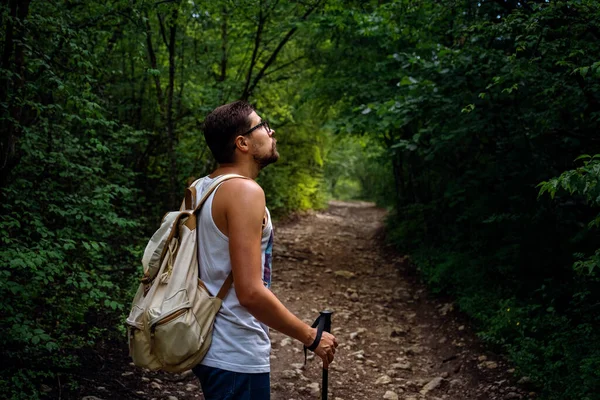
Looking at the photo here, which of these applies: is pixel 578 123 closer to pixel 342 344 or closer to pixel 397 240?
pixel 342 344

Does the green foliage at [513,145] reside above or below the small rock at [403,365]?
above

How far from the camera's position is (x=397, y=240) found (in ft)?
36.1

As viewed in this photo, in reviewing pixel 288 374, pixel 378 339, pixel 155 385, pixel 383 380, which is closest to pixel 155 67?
pixel 155 385

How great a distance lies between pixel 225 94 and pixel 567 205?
18.1 feet

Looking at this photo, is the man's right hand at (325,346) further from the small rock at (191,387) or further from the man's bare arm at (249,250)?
the small rock at (191,387)

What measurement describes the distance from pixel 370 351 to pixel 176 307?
4.53 metres

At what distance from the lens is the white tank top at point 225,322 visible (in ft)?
5.76

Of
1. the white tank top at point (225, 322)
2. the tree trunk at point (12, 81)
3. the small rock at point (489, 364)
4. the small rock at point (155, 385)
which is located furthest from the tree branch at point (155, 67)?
the white tank top at point (225, 322)

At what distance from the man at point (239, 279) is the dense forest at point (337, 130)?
2.08 meters

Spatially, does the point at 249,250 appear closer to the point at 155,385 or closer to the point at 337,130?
the point at 155,385

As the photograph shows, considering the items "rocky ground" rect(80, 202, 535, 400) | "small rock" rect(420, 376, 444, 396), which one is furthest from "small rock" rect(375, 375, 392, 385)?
"small rock" rect(420, 376, 444, 396)

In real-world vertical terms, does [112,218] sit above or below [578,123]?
below

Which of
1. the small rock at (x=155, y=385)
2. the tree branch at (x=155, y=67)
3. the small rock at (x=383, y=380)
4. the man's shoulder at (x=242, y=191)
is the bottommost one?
the small rock at (x=383, y=380)

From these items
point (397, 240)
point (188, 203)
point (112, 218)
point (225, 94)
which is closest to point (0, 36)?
point (112, 218)
